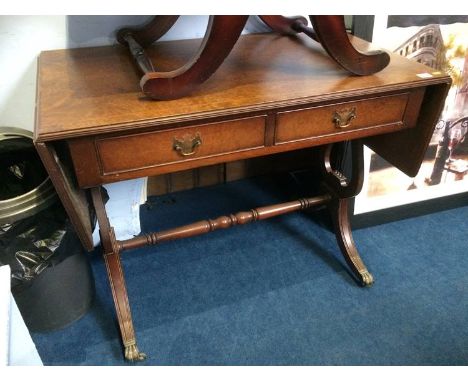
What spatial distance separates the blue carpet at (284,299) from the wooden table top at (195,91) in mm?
920

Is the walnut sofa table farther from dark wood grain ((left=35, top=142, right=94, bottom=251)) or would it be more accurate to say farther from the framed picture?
the framed picture

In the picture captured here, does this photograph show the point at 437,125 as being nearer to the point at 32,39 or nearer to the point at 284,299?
the point at 284,299

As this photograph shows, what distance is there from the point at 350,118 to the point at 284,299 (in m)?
0.84

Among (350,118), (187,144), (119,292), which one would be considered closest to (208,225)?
(119,292)

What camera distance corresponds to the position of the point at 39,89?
3.99 feet

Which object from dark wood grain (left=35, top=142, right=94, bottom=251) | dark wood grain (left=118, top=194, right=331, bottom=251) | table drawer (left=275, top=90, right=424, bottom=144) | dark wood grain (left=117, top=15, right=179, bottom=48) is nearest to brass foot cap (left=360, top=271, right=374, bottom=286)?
dark wood grain (left=118, top=194, right=331, bottom=251)

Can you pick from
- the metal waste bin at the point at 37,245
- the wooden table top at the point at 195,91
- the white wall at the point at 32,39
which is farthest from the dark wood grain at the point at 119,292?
the white wall at the point at 32,39

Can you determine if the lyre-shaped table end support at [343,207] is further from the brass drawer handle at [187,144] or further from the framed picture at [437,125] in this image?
the brass drawer handle at [187,144]

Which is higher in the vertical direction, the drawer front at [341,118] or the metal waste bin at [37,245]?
the drawer front at [341,118]

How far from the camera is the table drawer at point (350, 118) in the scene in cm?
124

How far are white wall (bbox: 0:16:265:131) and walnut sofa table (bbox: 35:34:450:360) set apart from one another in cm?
7

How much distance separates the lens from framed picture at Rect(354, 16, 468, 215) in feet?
5.55

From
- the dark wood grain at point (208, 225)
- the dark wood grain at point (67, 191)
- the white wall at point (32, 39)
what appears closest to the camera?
the dark wood grain at point (67, 191)
